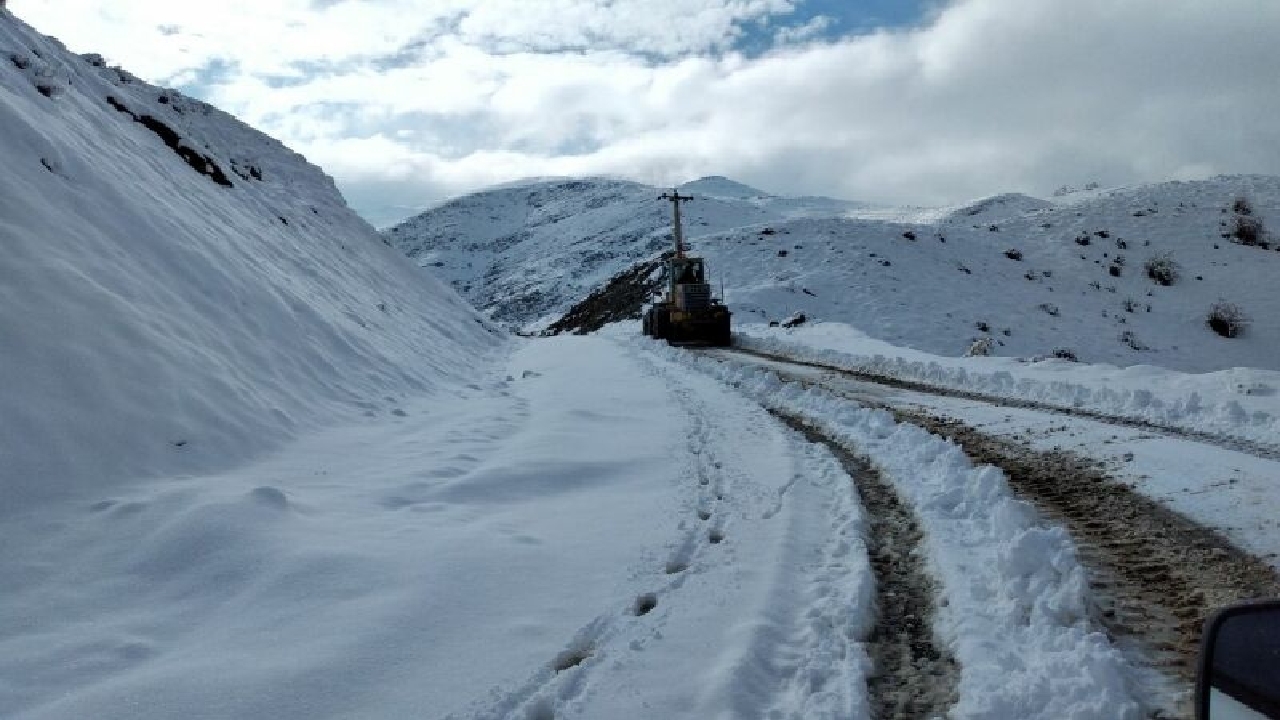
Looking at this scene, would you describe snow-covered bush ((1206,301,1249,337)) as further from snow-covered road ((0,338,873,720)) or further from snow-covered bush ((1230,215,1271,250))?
snow-covered road ((0,338,873,720))

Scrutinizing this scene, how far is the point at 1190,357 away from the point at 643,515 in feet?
91.0

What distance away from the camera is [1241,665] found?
186 cm

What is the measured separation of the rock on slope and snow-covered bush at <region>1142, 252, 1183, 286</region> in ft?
102

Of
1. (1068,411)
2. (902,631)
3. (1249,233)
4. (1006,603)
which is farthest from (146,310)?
(1249,233)

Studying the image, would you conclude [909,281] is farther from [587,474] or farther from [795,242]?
[587,474]

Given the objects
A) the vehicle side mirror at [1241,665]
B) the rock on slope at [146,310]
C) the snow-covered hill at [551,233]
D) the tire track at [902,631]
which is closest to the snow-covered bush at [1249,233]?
the snow-covered hill at [551,233]

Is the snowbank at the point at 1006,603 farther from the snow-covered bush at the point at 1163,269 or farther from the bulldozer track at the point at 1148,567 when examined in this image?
the snow-covered bush at the point at 1163,269

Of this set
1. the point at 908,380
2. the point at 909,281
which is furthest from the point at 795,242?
the point at 908,380

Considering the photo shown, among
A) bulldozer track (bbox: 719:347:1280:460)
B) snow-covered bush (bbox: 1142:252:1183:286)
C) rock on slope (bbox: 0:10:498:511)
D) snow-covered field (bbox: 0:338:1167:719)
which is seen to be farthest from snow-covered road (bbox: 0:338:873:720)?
snow-covered bush (bbox: 1142:252:1183:286)

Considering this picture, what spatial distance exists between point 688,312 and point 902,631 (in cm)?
2144

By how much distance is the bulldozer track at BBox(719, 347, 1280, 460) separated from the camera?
7484mm

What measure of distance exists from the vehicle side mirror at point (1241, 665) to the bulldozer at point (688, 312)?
22215 millimetres

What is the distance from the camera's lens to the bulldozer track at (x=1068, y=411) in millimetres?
7484

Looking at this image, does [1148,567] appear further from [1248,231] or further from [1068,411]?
[1248,231]
